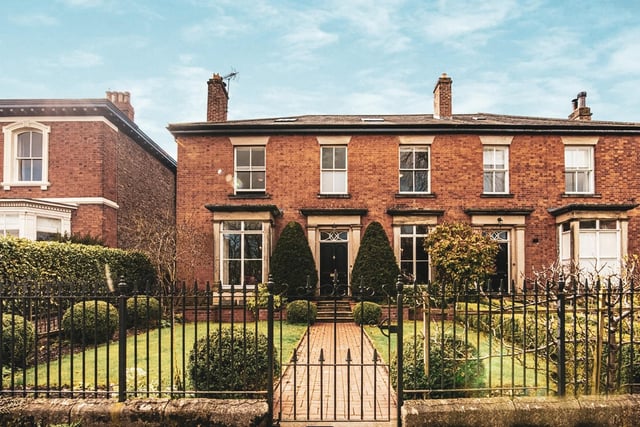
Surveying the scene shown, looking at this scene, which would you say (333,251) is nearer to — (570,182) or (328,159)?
(328,159)

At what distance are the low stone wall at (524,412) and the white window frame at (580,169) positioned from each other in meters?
15.2

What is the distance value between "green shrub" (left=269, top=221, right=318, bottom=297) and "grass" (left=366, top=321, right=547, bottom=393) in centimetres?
437

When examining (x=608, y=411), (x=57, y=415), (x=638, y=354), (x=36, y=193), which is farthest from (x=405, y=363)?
(x=36, y=193)

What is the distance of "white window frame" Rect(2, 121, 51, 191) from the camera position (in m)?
18.1

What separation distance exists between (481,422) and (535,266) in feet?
48.1

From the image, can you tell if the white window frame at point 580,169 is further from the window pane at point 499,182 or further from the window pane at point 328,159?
the window pane at point 328,159

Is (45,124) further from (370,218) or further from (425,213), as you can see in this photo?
(425,213)

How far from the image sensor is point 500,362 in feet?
24.0

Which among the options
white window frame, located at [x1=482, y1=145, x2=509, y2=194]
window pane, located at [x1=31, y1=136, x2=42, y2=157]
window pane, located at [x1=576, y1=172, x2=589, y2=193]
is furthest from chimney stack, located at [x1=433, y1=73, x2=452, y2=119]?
window pane, located at [x1=31, y1=136, x2=42, y2=157]

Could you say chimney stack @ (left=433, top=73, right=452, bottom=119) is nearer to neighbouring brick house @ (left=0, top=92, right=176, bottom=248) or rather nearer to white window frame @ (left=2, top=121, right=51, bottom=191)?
neighbouring brick house @ (left=0, top=92, right=176, bottom=248)

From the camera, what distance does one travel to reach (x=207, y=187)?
1869cm

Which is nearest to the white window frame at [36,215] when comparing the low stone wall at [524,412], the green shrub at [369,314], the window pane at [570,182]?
the green shrub at [369,314]

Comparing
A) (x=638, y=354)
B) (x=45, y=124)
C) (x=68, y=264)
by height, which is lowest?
(x=638, y=354)

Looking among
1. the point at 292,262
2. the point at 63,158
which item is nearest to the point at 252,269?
the point at 292,262
